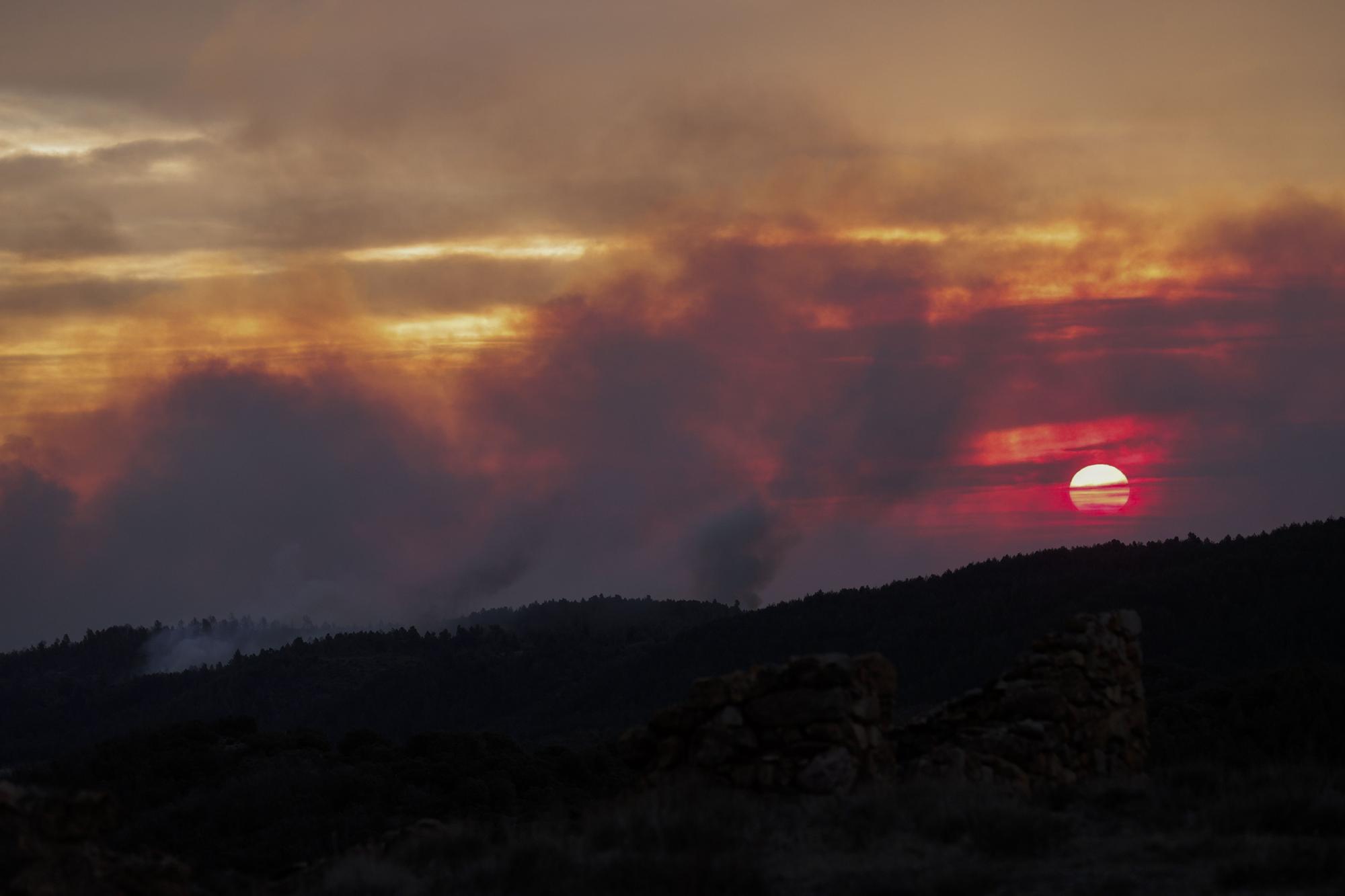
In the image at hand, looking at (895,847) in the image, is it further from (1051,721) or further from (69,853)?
(69,853)

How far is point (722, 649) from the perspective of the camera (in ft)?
286

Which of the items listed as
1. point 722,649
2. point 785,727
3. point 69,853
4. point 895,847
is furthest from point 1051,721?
point 722,649

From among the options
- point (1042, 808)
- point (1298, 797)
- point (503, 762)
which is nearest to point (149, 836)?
point (503, 762)

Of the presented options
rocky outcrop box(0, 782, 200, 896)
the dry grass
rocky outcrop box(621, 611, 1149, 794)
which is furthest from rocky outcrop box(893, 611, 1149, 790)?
rocky outcrop box(0, 782, 200, 896)

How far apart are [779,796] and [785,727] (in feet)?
2.51

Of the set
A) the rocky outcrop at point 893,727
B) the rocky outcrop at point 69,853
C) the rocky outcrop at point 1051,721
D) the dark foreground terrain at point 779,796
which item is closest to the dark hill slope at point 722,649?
the dark foreground terrain at point 779,796

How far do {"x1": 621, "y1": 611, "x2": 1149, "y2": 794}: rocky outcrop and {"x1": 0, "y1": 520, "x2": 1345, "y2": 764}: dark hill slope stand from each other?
27500 mm

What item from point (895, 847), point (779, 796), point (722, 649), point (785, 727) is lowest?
point (895, 847)

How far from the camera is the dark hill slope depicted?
64.9 m

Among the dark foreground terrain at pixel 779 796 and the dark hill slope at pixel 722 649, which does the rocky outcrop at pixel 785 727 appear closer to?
the dark foreground terrain at pixel 779 796

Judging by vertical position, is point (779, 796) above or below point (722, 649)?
below

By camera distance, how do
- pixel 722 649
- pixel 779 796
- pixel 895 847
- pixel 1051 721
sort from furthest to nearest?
pixel 722 649 → pixel 1051 721 → pixel 779 796 → pixel 895 847

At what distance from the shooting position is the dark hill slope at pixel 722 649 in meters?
64.9

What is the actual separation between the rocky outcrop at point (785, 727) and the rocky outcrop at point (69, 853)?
5.68 meters
